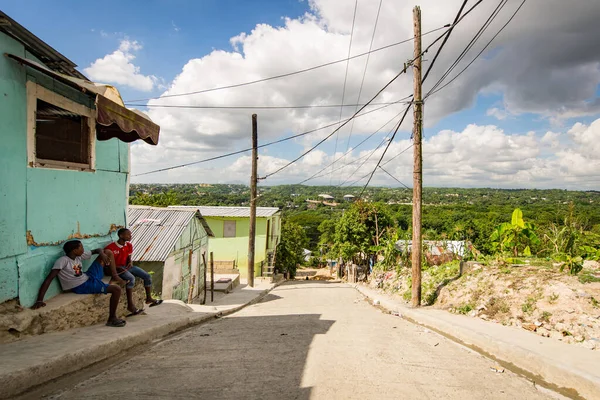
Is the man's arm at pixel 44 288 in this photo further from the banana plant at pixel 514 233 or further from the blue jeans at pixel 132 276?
the banana plant at pixel 514 233

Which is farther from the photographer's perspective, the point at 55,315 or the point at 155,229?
the point at 155,229

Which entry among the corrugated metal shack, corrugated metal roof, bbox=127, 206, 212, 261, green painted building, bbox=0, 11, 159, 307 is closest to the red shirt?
green painted building, bbox=0, 11, 159, 307

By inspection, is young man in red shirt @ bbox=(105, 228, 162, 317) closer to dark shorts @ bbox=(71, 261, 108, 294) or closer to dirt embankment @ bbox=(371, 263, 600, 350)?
dark shorts @ bbox=(71, 261, 108, 294)

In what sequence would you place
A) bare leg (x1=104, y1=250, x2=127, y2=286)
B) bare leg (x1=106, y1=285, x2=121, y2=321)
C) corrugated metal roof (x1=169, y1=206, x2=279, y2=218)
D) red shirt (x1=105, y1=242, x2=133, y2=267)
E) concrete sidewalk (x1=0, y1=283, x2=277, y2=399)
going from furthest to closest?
corrugated metal roof (x1=169, y1=206, x2=279, y2=218) < red shirt (x1=105, y1=242, x2=133, y2=267) < bare leg (x1=104, y1=250, x2=127, y2=286) < bare leg (x1=106, y1=285, x2=121, y2=321) < concrete sidewalk (x1=0, y1=283, x2=277, y2=399)

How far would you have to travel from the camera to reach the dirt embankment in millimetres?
5477

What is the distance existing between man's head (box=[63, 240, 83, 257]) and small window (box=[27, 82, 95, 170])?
3.88 ft

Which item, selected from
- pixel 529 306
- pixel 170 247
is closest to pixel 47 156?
pixel 170 247

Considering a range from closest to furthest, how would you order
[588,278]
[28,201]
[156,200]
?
[28,201], [588,278], [156,200]

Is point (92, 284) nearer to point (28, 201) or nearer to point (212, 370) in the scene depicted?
point (28, 201)

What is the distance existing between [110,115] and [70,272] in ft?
8.18

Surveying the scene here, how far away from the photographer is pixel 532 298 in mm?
6516

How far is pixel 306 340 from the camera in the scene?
562 centimetres

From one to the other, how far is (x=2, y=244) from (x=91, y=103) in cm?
278

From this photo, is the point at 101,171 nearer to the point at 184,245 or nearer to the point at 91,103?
the point at 91,103
